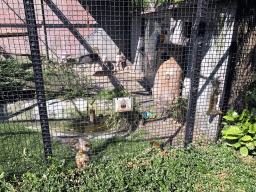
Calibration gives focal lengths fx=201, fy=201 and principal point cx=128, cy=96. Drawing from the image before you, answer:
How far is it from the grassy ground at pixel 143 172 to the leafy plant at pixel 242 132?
0.52 feet

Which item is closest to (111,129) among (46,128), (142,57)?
(46,128)

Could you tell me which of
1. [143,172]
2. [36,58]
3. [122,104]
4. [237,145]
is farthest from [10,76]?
[237,145]

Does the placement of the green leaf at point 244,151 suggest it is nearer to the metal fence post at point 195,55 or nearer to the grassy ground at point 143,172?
the grassy ground at point 143,172

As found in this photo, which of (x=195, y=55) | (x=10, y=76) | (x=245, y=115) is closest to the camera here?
(x=195, y=55)

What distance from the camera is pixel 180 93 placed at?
212 inches

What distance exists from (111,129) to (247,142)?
2692 mm

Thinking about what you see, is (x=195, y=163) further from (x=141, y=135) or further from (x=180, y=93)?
(x=180, y=93)

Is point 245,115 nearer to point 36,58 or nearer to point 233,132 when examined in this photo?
point 233,132

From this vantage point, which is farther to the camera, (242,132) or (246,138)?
(242,132)

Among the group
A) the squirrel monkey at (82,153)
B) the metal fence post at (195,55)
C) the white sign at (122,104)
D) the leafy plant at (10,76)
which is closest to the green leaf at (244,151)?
Result: the metal fence post at (195,55)

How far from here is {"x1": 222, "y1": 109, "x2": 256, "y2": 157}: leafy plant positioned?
3.27 metres

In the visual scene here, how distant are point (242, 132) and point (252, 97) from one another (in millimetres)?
618

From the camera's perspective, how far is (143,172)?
2840 millimetres

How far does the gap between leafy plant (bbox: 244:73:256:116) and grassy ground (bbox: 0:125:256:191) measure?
A: 0.87m
